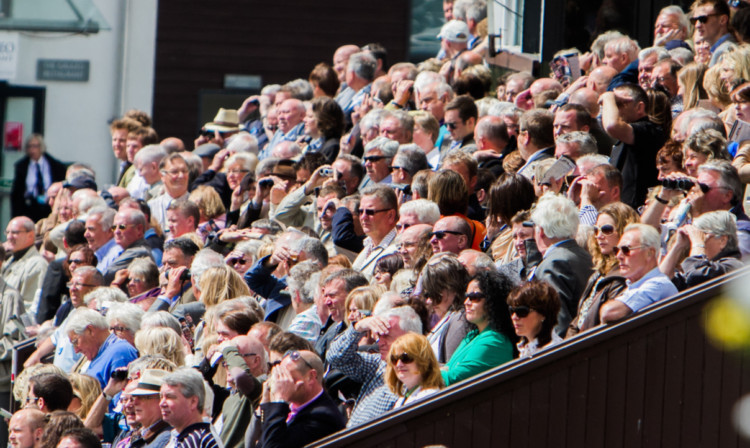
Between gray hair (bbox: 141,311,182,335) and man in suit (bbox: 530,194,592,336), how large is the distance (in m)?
2.52

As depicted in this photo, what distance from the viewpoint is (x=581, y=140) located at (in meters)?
8.98

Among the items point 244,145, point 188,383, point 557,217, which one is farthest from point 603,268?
point 244,145

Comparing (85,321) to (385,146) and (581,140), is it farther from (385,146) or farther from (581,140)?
(581,140)

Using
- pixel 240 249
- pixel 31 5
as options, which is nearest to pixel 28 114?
pixel 31 5

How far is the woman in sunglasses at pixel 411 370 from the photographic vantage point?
6.66 m

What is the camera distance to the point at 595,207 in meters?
8.29

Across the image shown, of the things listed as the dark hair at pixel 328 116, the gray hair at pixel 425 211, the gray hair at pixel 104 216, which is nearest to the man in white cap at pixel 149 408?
the gray hair at pixel 425 211

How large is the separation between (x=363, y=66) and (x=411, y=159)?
4.36 metres

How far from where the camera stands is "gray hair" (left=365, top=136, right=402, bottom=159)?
10.4 m

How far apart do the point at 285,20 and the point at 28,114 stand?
4.44 m

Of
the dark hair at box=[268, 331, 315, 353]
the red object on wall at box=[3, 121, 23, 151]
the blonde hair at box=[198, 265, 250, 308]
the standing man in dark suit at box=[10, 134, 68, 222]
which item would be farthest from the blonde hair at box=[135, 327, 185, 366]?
the red object on wall at box=[3, 121, 23, 151]

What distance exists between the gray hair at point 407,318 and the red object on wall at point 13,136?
14.9m

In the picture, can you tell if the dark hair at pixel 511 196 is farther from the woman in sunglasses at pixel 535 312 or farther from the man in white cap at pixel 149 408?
the man in white cap at pixel 149 408

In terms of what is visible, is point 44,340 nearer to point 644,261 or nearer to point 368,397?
point 368,397
